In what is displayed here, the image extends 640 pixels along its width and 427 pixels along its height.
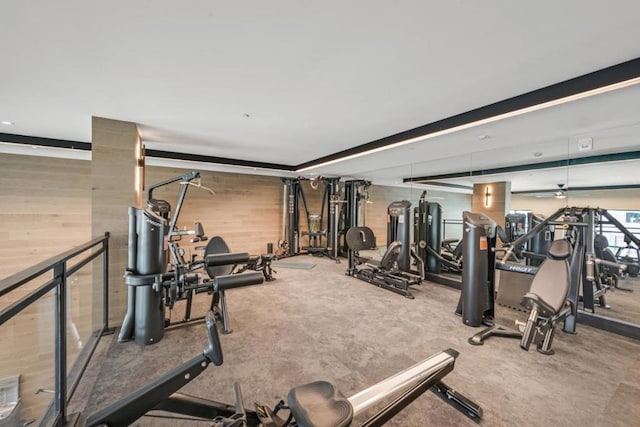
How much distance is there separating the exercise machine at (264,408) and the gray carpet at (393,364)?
0.60 meters

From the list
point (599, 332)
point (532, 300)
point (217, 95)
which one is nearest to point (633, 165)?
point (599, 332)

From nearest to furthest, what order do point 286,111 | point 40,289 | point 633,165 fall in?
point 40,289, point 286,111, point 633,165

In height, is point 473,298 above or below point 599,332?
above

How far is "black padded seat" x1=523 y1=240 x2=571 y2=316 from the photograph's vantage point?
2.51 metres

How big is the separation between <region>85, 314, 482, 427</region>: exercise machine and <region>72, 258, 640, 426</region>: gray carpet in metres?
0.60

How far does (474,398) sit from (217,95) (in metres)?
3.43

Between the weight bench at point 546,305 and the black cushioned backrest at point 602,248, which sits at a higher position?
the black cushioned backrest at point 602,248

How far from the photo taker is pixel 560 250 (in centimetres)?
276

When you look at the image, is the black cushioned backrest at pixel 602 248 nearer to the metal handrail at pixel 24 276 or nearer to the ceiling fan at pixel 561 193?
the ceiling fan at pixel 561 193

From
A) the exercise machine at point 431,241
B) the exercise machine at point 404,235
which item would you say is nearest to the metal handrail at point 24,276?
the exercise machine at point 404,235

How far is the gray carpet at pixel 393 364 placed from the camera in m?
1.81

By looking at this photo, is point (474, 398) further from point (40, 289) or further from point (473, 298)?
point (40, 289)

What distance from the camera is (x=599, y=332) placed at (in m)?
2.97

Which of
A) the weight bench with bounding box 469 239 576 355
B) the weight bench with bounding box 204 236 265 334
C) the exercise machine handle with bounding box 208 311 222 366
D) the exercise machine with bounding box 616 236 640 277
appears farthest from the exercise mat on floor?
the exercise machine with bounding box 616 236 640 277
